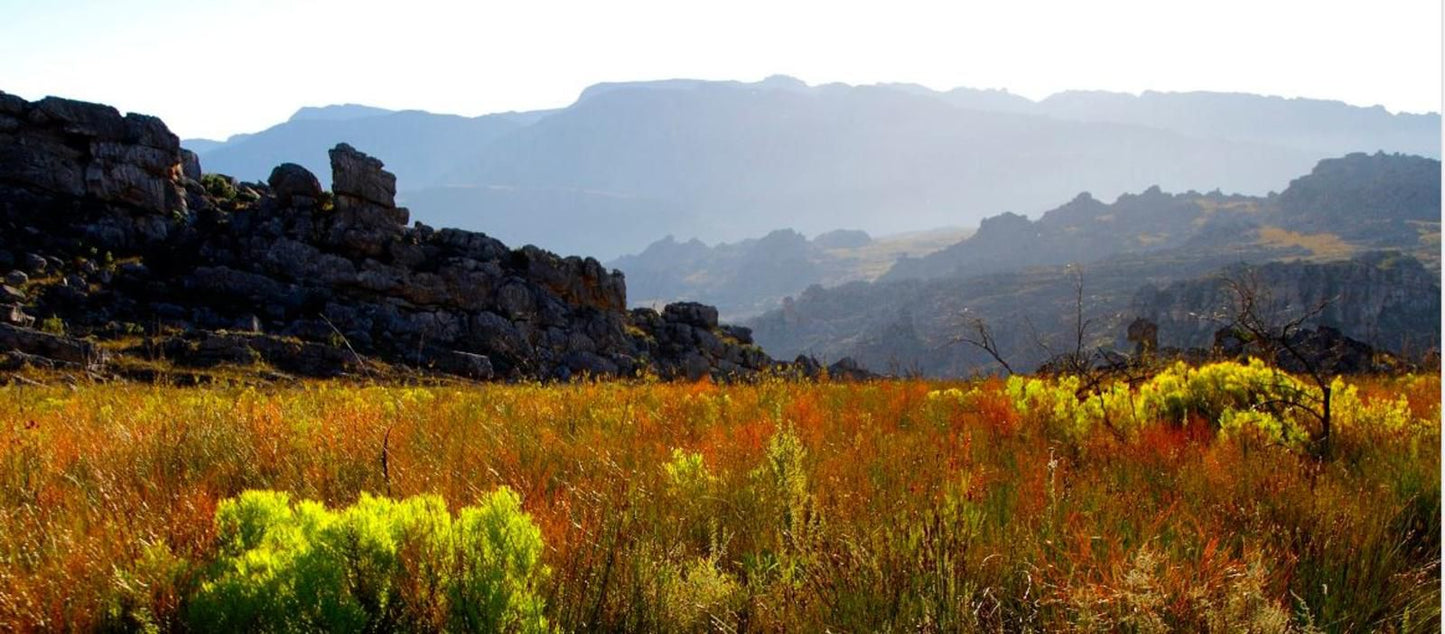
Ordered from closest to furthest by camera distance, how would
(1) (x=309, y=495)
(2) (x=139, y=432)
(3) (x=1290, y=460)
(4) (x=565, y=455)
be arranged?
(1) (x=309, y=495) < (3) (x=1290, y=460) < (4) (x=565, y=455) < (2) (x=139, y=432)

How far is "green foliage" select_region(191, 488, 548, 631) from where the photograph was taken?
2.06 m

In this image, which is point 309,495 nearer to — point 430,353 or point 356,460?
point 356,460

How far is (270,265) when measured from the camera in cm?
4156

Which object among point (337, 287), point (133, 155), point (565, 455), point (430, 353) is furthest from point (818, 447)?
A: point (133, 155)

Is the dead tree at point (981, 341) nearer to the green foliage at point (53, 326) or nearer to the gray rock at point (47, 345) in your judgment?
the gray rock at point (47, 345)

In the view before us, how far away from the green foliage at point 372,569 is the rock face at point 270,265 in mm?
32332

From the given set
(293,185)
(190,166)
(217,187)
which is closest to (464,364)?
(293,185)

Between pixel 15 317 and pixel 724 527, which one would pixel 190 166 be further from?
pixel 724 527

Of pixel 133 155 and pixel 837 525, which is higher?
pixel 133 155

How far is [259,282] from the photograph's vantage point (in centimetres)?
4019

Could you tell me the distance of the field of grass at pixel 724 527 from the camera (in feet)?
7.42

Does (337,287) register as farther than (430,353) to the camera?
Yes

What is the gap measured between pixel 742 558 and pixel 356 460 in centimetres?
236

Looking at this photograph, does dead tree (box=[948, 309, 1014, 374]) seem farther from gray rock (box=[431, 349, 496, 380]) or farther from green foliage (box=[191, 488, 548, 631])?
gray rock (box=[431, 349, 496, 380])
